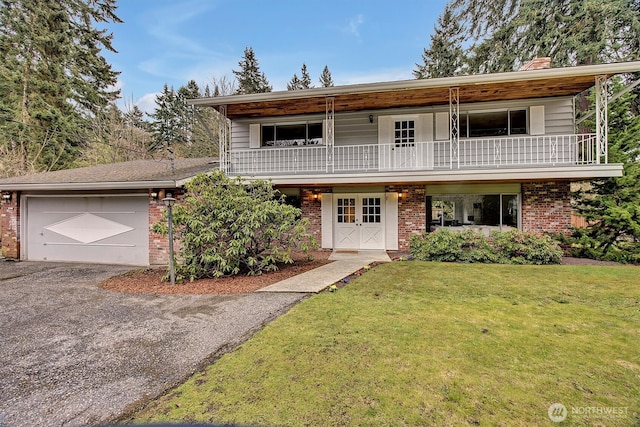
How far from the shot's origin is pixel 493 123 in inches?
387

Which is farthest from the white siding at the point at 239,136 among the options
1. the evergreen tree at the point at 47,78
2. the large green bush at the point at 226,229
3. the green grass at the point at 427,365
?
the evergreen tree at the point at 47,78

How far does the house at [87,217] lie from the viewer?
8.86 meters

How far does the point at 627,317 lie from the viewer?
412cm

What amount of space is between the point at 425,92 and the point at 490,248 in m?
4.74

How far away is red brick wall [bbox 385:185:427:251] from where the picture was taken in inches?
404

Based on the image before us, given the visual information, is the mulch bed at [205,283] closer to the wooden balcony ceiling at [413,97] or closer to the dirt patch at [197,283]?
the dirt patch at [197,283]

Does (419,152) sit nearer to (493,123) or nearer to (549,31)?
(493,123)

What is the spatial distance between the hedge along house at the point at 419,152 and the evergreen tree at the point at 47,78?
13.9 meters

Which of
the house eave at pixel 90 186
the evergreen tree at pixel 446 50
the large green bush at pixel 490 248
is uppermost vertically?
the evergreen tree at pixel 446 50

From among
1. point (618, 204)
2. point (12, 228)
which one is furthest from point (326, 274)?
point (12, 228)

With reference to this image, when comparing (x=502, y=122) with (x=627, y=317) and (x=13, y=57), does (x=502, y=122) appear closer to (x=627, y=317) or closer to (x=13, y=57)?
(x=627, y=317)

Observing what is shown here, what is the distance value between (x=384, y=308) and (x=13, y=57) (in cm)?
2413

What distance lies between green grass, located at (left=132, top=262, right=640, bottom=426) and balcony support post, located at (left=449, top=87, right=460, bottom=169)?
4741 mm

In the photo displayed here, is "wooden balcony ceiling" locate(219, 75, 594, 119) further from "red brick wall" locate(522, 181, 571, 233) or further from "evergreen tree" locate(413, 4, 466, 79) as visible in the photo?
"evergreen tree" locate(413, 4, 466, 79)
